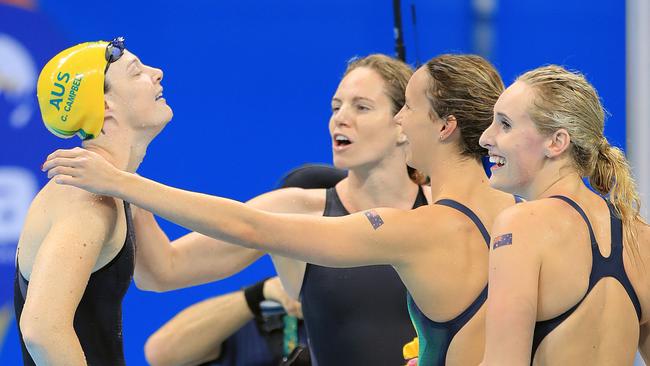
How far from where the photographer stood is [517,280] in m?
2.18

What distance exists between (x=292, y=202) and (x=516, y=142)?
4.50ft

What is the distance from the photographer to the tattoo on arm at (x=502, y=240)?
87.5 inches

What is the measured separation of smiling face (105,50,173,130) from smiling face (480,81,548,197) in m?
0.91

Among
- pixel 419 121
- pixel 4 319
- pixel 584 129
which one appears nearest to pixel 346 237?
pixel 419 121

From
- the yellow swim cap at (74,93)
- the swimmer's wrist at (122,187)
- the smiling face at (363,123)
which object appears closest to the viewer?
the swimmer's wrist at (122,187)

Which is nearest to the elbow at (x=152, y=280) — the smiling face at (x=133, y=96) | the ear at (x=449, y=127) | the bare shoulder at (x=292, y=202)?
the bare shoulder at (x=292, y=202)

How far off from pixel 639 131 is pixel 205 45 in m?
2.34

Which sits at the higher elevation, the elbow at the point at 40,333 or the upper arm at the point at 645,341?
the elbow at the point at 40,333

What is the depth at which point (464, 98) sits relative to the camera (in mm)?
2693

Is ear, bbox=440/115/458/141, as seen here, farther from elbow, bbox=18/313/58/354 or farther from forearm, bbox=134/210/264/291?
elbow, bbox=18/313/58/354

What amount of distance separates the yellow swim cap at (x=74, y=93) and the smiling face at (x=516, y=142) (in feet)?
3.34

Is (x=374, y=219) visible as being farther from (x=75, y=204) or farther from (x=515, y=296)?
(x=75, y=204)

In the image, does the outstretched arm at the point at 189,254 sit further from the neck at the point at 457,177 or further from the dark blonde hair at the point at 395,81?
the neck at the point at 457,177

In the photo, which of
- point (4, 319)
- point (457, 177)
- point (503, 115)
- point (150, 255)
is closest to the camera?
point (503, 115)
